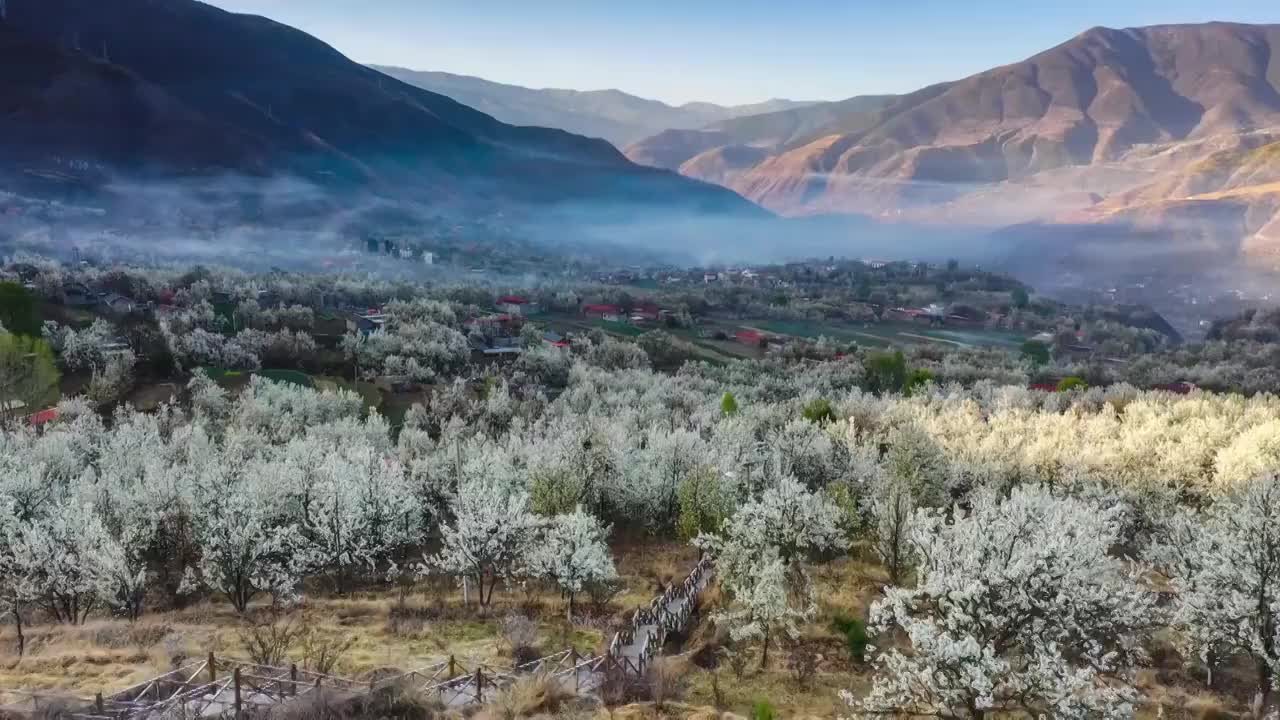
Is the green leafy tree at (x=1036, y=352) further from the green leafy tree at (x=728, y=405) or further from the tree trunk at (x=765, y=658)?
the tree trunk at (x=765, y=658)

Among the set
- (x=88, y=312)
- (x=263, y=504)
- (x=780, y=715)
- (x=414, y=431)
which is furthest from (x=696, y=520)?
(x=88, y=312)

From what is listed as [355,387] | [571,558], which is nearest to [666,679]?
[571,558]

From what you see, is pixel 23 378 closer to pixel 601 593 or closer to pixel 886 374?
pixel 601 593

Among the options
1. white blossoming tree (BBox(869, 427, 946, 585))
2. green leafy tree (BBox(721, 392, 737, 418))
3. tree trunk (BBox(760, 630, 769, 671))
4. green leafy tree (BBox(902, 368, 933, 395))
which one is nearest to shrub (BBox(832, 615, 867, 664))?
tree trunk (BBox(760, 630, 769, 671))

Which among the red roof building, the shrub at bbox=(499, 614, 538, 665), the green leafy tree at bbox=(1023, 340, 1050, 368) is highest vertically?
the shrub at bbox=(499, 614, 538, 665)

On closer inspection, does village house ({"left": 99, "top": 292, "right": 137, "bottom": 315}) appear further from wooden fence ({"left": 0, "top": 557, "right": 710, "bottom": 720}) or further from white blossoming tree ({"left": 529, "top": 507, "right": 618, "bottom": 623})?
wooden fence ({"left": 0, "top": 557, "right": 710, "bottom": 720})
